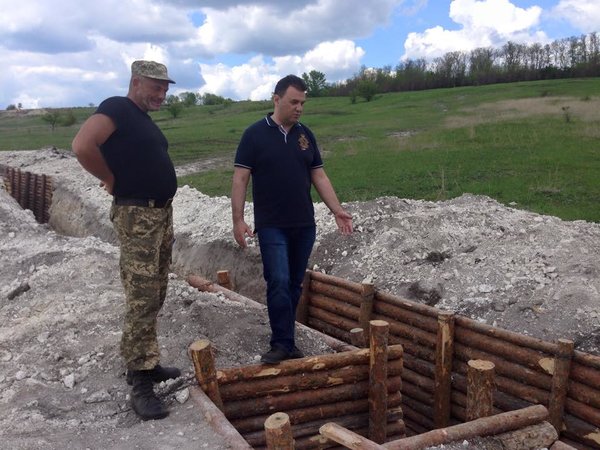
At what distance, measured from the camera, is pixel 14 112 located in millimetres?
84062

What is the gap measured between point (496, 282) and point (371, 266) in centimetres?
187

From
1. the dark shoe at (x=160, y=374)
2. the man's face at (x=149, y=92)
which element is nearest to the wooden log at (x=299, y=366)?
the dark shoe at (x=160, y=374)

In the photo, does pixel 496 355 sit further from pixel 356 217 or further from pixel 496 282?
pixel 356 217

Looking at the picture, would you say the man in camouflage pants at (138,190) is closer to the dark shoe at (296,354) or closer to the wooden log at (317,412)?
the wooden log at (317,412)

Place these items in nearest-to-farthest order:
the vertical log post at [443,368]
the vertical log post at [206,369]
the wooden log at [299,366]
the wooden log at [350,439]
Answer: the wooden log at [350,439] → the vertical log post at [206,369] → the wooden log at [299,366] → the vertical log post at [443,368]

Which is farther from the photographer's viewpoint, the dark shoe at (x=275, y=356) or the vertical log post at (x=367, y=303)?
the vertical log post at (x=367, y=303)

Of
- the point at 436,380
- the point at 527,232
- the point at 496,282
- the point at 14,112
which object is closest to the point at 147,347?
the point at 436,380

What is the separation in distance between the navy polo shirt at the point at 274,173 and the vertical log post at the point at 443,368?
1.86 meters

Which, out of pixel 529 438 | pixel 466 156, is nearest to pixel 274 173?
pixel 529 438

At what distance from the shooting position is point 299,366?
5.14 m

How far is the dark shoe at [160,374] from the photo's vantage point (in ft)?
16.0

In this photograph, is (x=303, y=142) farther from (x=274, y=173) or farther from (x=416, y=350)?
(x=416, y=350)

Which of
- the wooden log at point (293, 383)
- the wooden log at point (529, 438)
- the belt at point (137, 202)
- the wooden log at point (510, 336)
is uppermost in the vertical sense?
the belt at point (137, 202)

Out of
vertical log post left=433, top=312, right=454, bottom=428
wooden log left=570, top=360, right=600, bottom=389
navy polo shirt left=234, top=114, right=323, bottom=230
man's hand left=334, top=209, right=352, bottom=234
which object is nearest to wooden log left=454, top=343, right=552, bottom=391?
vertical log post left=433, top=312, right=454, bottom=428
